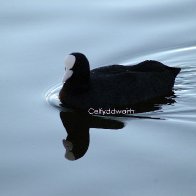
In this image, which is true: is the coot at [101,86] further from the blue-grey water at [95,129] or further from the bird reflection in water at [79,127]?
the blue-grey water at [95,129]

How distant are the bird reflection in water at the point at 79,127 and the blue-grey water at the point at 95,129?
0.30 feet

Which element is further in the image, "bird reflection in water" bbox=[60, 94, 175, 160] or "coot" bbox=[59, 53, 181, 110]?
"coot" bbox=[59, 53, 181, 110]

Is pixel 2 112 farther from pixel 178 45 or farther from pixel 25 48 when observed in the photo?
pixel 178 45

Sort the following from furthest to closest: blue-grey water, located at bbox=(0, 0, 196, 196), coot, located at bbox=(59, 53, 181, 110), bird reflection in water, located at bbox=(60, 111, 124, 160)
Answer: coot, located at bbox=(59, 53, 181, 110) < bird reflection in water, located at bbox=(60, 111, 124, 160) < blue-grey water, located at bbox=(0, 0, 196, 196)

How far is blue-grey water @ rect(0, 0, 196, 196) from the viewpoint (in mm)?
7637

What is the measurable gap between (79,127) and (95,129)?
26 centimetres

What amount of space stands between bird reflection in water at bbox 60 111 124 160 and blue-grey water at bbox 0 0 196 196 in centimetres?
9

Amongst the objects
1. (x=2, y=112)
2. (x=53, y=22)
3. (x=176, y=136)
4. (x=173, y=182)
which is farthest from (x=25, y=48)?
(x=173, y=182)

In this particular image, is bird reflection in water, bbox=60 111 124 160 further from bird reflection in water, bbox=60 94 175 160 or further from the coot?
the coot

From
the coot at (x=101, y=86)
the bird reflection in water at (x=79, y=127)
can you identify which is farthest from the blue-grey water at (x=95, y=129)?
the coot at (x=101, y=86)

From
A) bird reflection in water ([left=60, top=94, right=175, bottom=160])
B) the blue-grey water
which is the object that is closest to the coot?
bird reflection in water ([left=60, top=94, right=175, bottom=160])

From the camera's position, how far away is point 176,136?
28.1ft

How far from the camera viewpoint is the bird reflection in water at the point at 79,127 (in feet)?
28.2

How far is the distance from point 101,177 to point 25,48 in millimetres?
4216
